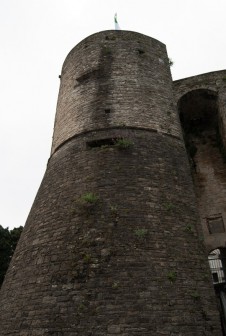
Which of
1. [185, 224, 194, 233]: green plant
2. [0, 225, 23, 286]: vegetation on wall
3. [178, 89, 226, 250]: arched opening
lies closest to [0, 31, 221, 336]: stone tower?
[185, 224, 194, 233]: green plant

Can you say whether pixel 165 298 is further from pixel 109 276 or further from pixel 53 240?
pixel 53 240

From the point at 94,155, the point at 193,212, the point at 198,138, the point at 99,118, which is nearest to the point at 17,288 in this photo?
the point at 94,155

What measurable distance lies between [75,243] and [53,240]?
1.88 ft

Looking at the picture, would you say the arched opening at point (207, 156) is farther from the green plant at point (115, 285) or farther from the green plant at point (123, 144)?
the green plant at point (115, 285)

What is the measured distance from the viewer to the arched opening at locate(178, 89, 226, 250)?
10008 millimetres

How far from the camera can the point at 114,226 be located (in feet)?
21.0

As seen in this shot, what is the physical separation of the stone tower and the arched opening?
75.6 inches

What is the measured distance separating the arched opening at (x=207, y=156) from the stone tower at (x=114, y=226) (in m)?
1.92

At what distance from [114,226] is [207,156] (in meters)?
6.11

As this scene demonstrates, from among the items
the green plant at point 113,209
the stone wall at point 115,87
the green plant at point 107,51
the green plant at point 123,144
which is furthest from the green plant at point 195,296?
the green plant at point 107,51

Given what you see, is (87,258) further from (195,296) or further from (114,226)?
(195,296)

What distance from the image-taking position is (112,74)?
9570 millimetres

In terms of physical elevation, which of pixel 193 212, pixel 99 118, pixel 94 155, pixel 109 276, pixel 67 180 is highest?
pixel 99 118

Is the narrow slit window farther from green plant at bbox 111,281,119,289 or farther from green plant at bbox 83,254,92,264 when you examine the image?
green plant at bbox 111,281,119,289
